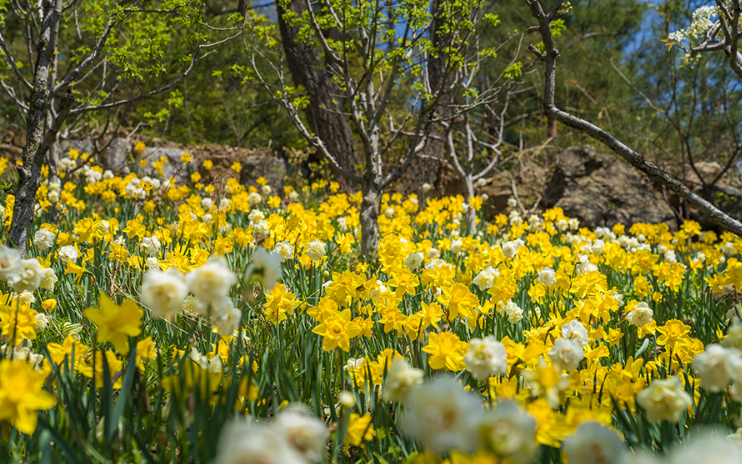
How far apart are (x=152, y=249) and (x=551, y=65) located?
2.47m

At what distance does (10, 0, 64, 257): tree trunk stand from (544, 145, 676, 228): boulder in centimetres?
685

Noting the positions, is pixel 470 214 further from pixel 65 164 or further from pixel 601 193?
pixel 65 164

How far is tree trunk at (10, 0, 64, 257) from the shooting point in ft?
8.61

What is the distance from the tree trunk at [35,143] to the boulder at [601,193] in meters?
6.85

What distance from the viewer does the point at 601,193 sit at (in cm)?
745

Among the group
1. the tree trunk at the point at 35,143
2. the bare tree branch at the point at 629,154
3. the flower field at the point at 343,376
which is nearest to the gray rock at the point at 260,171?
the tree trunk at the point at 35,143

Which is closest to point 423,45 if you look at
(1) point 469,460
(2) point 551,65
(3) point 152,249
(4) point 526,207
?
(2) point 551,65

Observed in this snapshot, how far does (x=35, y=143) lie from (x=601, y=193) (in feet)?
24.7

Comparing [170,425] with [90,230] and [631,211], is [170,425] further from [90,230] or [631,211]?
[631,211]

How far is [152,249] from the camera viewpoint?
8.14ft

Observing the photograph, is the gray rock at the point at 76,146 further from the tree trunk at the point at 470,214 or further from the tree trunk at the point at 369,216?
the tree trunk at the point at 470,214

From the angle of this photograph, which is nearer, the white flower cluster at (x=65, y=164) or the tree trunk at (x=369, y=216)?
the tree trunk at (x=369, y=216)

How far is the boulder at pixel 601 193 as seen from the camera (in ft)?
23.7

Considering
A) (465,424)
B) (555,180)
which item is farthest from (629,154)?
(555,180)
